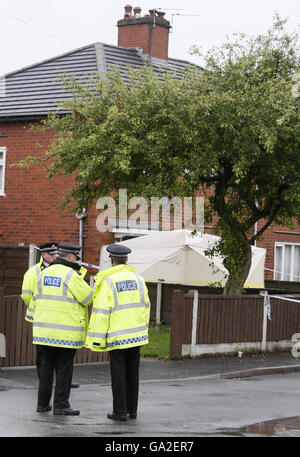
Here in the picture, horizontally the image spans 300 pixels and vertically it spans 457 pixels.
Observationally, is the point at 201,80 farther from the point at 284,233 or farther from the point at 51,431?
the point at 284,233

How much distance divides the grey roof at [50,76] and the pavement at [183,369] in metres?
11.6

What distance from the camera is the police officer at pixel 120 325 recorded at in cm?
911

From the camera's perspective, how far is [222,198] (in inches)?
695

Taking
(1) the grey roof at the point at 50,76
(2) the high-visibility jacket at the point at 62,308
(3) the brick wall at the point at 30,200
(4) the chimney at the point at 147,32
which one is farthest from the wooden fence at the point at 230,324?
(4) the chimney at the point at 147,32

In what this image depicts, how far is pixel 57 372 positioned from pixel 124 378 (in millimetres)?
749

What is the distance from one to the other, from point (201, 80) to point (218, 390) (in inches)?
259

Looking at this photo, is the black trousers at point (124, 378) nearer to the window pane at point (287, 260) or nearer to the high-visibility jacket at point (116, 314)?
the high-visibility jacket at point (116, 314)

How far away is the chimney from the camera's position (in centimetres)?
2927

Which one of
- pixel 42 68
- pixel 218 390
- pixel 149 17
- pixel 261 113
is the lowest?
pixel 218 390

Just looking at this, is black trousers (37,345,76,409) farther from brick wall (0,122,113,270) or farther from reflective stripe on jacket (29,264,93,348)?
brick wall (0,122,113,270)

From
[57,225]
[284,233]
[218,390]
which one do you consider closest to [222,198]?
[218,390]

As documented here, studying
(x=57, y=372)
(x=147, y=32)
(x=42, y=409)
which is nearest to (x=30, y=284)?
(x=57, y=372)

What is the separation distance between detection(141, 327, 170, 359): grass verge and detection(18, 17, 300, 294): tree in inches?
90.8
